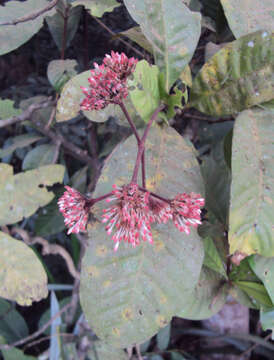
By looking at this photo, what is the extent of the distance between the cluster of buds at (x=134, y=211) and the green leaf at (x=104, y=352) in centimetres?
69

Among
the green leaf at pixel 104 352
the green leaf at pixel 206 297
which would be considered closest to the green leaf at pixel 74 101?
the green leaf at pixel 206 297

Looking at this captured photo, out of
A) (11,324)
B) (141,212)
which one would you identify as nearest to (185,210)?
(141,212)

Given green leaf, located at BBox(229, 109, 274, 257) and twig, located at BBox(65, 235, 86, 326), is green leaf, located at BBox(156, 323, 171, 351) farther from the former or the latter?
green leaf, located at BBox(229, 109, 274, 257)

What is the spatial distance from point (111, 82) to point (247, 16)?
1.40 feet

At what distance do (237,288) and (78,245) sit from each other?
81 cm

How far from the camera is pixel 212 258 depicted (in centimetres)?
92

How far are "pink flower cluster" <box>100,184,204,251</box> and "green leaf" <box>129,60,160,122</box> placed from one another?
0.18 meters

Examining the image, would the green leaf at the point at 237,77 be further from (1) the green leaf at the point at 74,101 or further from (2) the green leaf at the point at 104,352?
(2) the green leaf at the point at 104,352

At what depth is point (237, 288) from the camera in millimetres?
1015

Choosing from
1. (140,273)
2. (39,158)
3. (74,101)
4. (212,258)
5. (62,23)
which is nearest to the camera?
(140,273)

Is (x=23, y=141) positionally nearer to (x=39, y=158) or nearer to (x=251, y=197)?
(x=39, y=158)

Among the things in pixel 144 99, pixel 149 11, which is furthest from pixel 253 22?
pixel 144 99

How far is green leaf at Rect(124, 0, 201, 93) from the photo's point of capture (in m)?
0.73

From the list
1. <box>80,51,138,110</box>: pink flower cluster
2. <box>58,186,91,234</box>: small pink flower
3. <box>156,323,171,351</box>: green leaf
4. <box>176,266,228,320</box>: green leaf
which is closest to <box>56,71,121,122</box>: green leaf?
<box>80,51,138,110</box>: pink flower cluster
